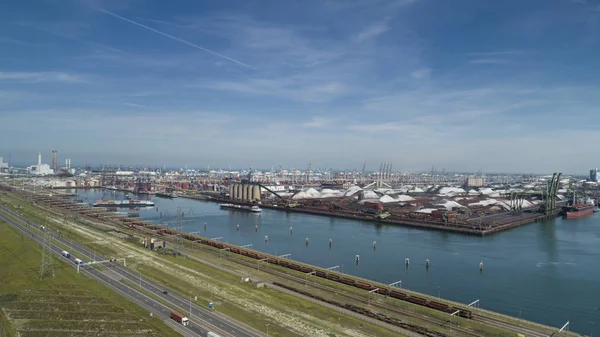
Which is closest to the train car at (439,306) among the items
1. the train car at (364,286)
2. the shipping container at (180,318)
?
the train car at (364,286)

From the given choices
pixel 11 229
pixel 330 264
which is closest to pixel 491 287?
pixel 330 264

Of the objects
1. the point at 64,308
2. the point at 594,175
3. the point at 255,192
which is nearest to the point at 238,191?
the point at 255,192

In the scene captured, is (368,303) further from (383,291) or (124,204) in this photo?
(124,204)

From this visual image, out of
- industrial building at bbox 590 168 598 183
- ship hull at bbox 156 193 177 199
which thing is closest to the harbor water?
ship hull at bbox 156 193 177 199

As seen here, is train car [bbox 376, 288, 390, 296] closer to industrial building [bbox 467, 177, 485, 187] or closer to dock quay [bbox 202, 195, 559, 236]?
dock quay [bbox 202, 195, 559, 236]

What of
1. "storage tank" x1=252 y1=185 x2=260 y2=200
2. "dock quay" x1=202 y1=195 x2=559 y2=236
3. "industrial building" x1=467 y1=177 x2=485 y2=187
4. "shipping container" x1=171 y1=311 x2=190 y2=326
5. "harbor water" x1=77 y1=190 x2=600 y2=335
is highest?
"industrial building" x1=467 y1=177 x2=485 y2=187

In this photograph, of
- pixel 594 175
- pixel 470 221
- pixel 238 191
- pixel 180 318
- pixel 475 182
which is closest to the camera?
pixel 180 318
